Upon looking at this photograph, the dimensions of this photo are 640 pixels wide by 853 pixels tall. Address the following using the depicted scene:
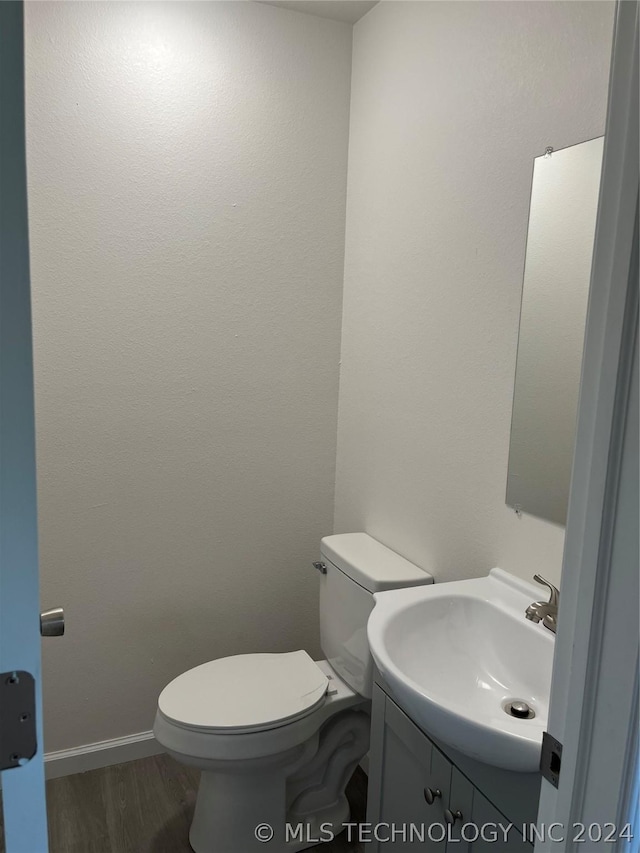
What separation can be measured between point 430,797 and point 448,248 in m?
1.33

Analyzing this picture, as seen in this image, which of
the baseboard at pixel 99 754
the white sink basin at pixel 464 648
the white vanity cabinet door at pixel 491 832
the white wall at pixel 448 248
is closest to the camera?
the white vanity cabinet door at pixel 491 832

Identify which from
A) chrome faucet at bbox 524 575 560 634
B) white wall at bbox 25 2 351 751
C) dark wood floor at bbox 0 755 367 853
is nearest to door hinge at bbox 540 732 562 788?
chrome faucet at bbox 524 575 560 634

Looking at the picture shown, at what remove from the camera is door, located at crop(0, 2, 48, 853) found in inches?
23.1

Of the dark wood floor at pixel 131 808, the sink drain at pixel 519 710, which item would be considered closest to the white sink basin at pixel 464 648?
the sink drain at pixel 519 710

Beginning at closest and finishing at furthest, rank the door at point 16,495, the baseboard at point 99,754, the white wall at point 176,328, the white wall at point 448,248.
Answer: the door at point 16,495
the white wall at point 448,248
the white wall at point 176,328
the baseboard at point 99,754

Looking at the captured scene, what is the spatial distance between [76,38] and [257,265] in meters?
0.82

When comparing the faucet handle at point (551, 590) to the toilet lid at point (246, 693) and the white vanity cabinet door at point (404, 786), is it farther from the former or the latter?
the toilet lid at point (246, 693)

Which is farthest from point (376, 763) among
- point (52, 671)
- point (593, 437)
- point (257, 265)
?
point (257, 265)

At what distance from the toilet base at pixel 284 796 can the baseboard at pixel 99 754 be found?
0.44m

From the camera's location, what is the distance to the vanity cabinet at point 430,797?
3.69ft

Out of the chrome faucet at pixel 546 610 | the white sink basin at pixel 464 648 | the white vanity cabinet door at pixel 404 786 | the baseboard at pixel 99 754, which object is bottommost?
the baseboard at pixel 99 754

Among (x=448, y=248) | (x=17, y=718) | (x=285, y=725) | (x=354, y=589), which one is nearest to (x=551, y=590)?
(x=354, y=589)

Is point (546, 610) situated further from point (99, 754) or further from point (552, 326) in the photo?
point (99, 754)

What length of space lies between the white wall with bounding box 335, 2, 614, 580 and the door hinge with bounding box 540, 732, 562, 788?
64 centimetres
